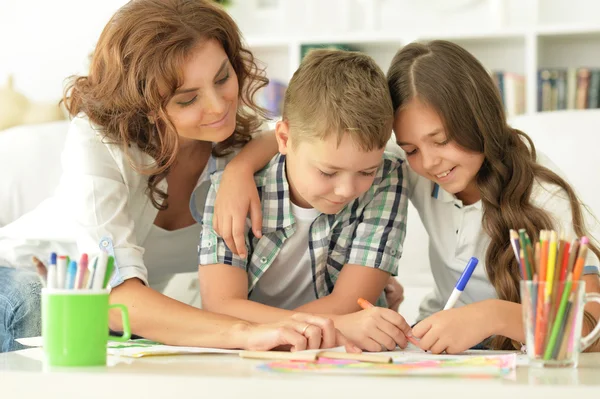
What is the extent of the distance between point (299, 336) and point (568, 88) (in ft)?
7.80

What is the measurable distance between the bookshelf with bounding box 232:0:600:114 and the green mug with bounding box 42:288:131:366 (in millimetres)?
2415

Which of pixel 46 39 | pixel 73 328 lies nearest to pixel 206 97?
pixel 73 328

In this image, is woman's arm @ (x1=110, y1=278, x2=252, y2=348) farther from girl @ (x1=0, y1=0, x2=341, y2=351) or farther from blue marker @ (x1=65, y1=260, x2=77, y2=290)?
blue marker @ (x1=65, y1=260, x2=77, y2=290)

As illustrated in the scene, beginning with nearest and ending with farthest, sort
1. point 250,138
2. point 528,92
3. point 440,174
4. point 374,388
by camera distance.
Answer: point 374,388, point 440,174, point 250,138, point 528,92

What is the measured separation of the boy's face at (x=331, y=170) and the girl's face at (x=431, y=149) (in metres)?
0.09

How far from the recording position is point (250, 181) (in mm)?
1381

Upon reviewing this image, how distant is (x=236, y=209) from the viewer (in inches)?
52.3

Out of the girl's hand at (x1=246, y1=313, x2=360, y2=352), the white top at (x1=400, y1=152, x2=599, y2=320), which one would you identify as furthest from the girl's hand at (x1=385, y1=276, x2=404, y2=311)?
the girl's hand at (x1=246, y1=313, x2=360, y2=352)

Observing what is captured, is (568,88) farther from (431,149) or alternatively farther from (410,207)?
(431,149)

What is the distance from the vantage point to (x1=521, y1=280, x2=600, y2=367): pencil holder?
854 millimetres

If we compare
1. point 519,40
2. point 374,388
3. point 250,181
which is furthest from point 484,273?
point 519,40

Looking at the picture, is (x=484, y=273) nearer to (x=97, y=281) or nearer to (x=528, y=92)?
(x=97, y=281)

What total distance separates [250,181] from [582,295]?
26.1 inches

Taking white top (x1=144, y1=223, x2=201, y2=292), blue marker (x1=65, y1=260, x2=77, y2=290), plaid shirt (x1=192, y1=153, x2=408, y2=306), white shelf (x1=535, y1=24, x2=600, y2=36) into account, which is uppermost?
white shelf (x1=535, y1=24, x2=600, y2=36)
